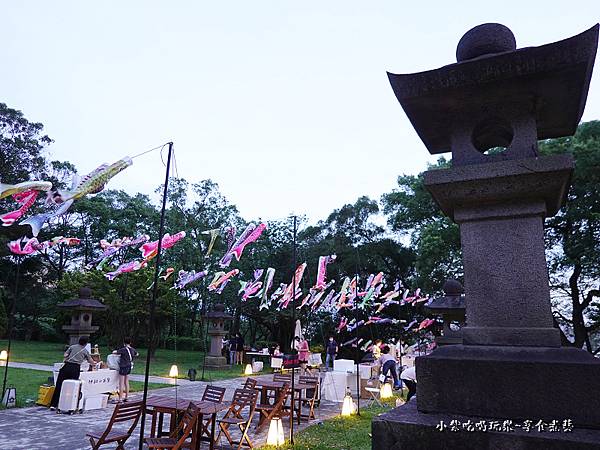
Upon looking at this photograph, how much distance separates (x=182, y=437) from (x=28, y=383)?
1128 centimetres

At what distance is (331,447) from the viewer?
6.85m

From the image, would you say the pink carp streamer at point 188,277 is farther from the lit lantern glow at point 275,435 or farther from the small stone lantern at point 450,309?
the lit lantern glow at point 275,435

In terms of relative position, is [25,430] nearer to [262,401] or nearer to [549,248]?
[262,401]

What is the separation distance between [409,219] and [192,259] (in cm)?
1399

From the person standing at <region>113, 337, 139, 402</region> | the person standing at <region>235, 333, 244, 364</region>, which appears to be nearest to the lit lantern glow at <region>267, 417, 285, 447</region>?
the person standing at <region>113, 337, 139, 402</region>

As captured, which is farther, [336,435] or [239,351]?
[239,351]

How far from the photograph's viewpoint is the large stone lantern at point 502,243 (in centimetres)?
304

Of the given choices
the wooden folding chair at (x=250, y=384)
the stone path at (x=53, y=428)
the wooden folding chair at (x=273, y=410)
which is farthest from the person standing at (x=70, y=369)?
the wooden folding chair at (x=273, y=410)

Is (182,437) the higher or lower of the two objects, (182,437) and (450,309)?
the lower

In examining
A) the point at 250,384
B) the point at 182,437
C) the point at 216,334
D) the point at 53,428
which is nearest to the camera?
the point at 182,437

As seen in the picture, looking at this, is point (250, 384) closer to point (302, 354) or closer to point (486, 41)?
point (486, 41)

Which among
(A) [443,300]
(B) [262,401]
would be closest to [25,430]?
(B) [262,401]

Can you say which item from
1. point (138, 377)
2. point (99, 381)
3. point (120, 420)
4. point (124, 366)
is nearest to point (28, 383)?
point (138, 377)

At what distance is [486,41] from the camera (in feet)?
13.0
